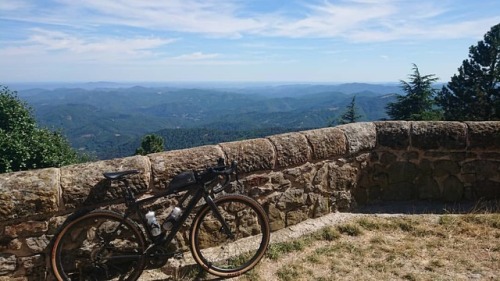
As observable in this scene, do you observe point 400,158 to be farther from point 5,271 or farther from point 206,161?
point 5,271

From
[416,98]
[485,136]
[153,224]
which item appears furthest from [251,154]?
[416,98]

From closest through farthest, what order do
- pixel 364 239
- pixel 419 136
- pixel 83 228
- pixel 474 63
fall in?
pixel 83 228 → pixel 364 239 → pixel 419 136 → pixel 474 63

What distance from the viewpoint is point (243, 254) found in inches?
139

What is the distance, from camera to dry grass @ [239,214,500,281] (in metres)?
3.20

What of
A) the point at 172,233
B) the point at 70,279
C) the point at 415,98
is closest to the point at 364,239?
the point at 172,233

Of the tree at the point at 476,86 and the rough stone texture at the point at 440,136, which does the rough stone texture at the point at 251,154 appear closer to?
the rough stone texture at the point at 440,136

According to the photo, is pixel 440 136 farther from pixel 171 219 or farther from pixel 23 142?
pixel 23 142

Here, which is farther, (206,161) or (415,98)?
(415,98)

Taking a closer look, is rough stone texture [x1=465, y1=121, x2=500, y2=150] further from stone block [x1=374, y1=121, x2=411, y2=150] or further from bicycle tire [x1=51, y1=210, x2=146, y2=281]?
bicycle tire [x1=51, y1=210, x2=146, y2=281]

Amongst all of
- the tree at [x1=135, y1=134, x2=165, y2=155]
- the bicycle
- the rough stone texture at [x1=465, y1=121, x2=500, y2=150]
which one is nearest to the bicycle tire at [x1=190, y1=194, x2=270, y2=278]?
the bicycle

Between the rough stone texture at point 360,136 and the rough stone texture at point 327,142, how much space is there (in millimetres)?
92

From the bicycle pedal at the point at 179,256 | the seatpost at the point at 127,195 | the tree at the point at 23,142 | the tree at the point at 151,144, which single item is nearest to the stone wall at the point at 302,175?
the seatpost at the point at 127,195

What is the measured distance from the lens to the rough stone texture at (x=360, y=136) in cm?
450

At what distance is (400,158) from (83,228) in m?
3.78
